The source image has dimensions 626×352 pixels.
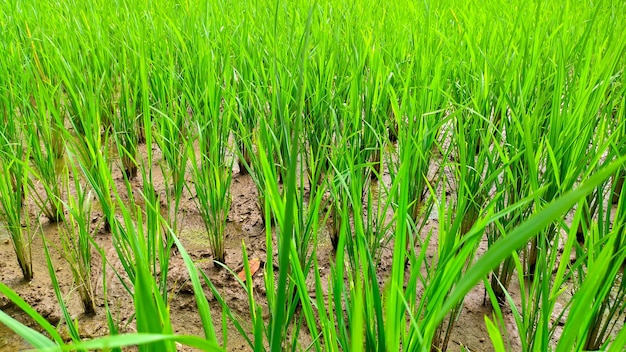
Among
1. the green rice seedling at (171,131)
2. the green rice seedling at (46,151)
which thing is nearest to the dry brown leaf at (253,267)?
the green rice seedling at (171,131)

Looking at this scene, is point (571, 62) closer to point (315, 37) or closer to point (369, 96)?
point (369, 96)

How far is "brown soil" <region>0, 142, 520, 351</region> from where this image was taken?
0.95 m

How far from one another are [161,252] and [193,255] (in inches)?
12.7

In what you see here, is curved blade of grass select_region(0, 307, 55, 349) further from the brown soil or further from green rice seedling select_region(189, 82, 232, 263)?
green rice seedling select_region(189, 82, 232, 263)

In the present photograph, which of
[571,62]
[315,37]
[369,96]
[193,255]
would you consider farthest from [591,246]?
[315,37]

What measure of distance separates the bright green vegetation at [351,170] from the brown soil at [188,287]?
3 centimetres

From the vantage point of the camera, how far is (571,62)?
1505mm

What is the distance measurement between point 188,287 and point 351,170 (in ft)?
1.70

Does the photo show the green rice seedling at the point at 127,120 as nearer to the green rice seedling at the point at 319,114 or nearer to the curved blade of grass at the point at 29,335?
the green rice seedling at the point at 319,114

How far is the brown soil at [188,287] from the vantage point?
0.95m

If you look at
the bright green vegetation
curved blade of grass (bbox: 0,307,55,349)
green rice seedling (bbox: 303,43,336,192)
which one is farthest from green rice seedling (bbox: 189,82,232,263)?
curved blade of grass (bbox: 0,307,55,349)

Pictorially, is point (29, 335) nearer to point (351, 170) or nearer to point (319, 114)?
point (351, 170)

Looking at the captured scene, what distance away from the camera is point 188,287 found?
1081 mm

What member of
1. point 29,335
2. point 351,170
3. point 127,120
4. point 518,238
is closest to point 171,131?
point 127,120
